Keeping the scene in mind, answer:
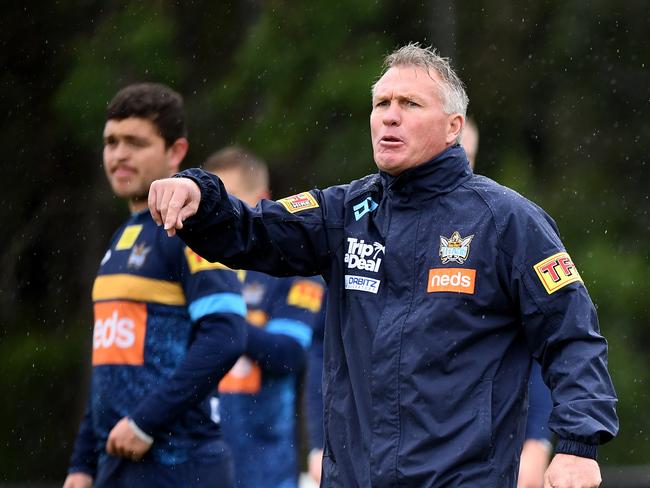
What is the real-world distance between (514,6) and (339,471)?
38.7ft

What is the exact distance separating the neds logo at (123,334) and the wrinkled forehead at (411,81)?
1298mm

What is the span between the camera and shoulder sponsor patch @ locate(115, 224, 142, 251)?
5758 mm

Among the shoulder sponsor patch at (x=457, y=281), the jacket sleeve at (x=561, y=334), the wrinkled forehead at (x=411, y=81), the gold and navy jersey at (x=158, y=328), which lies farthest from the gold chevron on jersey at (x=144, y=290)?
the jacket sleeve at (x=561, y=334)

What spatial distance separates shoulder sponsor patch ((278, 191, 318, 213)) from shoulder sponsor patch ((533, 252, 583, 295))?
80 cm

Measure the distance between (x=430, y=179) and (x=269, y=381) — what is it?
3.06 m

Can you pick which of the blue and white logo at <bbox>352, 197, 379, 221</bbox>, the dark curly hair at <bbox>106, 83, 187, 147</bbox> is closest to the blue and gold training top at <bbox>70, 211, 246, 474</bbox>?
the dark curly hair at <bbox>106, 83, 187, 147</bbox>

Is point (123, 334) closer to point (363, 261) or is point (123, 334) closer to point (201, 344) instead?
point (201, 344)

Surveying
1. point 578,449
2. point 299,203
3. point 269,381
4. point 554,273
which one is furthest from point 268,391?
point 578,449

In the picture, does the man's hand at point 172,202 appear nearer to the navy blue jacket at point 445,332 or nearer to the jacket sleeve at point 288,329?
the navy blue jacket at point 445,332

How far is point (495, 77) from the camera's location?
50.8ft

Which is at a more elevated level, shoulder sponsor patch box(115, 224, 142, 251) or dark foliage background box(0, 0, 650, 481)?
dark foliage background box(0, 0, 650, 481)

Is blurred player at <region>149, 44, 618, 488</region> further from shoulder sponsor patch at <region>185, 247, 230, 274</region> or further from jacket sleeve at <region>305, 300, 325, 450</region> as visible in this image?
jacket sleeve at <region>305, 300, 325, 450</region>

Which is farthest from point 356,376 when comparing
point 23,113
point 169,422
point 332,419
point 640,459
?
point 640,459

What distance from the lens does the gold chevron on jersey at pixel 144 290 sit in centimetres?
561
